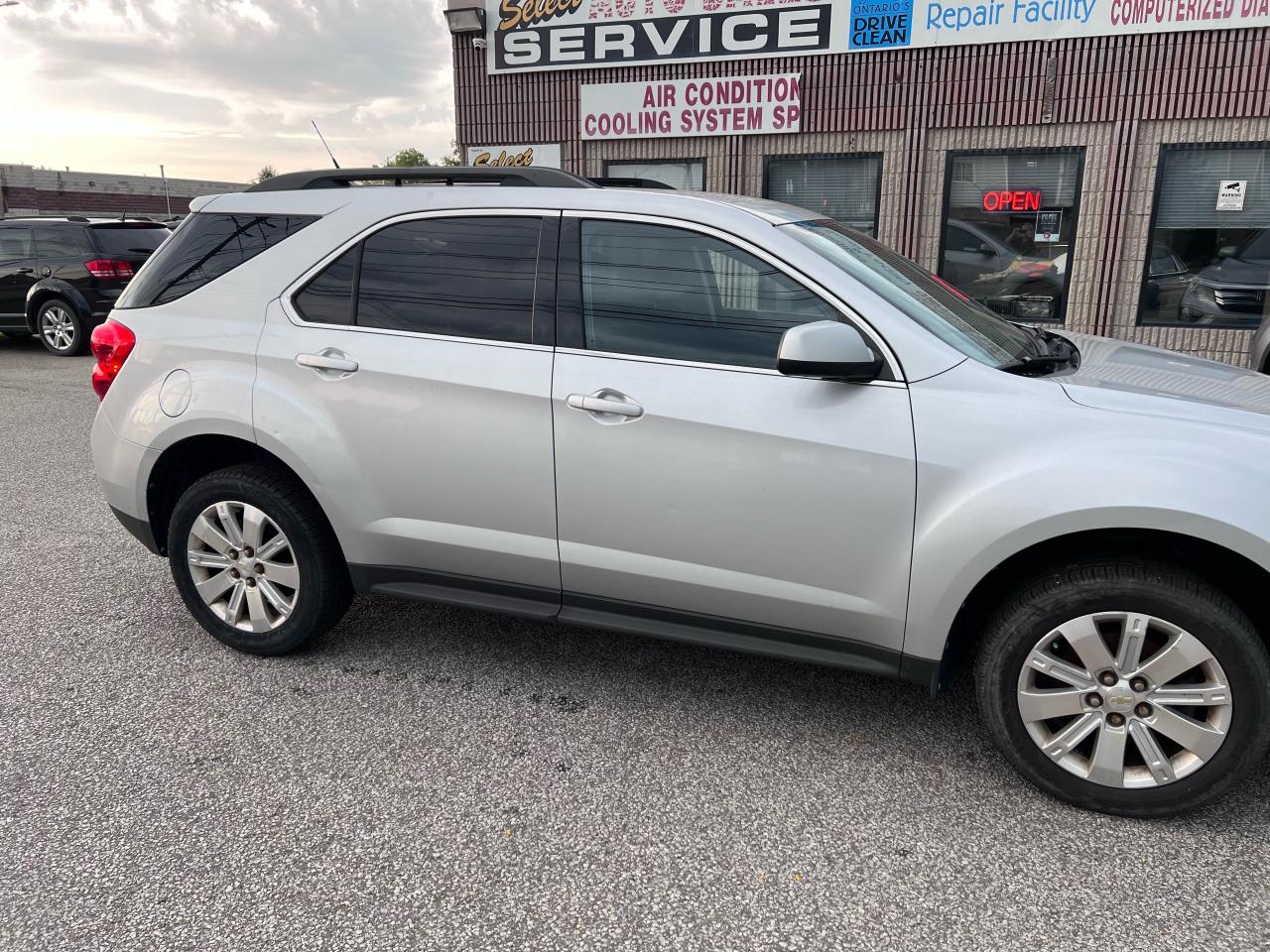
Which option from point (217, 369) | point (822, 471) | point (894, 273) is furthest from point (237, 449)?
point (894, 273)

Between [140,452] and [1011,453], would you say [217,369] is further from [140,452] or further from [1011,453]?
[1011,453]

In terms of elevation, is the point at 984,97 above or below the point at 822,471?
above

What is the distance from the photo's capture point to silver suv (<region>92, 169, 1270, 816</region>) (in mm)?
2566

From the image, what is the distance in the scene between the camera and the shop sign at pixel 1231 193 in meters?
9.58

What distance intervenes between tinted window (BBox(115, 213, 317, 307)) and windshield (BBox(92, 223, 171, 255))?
30.4ft

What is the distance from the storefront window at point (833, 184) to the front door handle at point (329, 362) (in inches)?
334

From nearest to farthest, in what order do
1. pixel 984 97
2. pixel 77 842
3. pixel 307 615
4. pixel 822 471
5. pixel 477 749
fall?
pixel 77 842 → pixel 822 471 → pixel 477 749 → pixel 307 615 → pixel 984 97

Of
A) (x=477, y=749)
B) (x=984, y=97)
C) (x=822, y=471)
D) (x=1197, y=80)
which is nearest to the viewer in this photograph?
(x=822, y=471)

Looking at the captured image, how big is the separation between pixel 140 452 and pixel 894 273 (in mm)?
2948

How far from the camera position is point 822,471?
9.00ft

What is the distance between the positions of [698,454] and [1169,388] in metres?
1.42

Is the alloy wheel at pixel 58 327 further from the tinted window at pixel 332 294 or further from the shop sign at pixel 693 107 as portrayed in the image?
the tinted window at pixel 332 294

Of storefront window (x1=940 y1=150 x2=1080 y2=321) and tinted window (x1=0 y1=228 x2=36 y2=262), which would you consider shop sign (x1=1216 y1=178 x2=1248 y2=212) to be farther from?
tinted window (x1=0 y1=228 x2=36 y2=262)

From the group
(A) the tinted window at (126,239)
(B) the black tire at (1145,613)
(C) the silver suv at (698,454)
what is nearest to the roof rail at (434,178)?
(C) the silver suv at (698,454)
